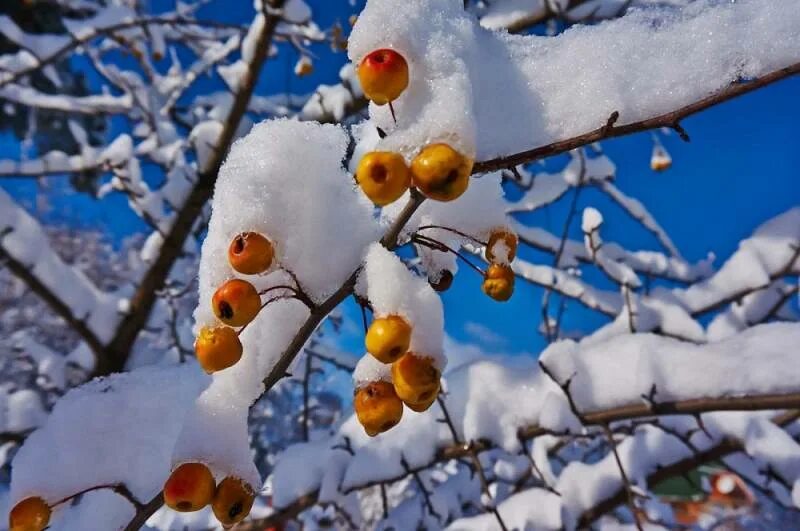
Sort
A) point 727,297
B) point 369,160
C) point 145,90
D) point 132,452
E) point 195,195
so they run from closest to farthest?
point 369,160 → point 132,452 → point 727,297 → point 195,195 → point 145,90

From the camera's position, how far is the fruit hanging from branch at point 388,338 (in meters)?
0.67

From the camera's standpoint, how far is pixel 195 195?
324 cm

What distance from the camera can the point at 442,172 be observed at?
63 centimetres

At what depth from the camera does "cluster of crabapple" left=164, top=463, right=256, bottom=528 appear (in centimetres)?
74

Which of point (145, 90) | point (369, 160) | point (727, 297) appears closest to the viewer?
point (369, 160)

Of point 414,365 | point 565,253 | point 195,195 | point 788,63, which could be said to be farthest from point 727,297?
point 195,195

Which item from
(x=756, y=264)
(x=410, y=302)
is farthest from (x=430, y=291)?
(x=756, y=264)

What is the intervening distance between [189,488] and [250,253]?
322mm

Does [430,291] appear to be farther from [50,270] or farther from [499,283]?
[50,270]

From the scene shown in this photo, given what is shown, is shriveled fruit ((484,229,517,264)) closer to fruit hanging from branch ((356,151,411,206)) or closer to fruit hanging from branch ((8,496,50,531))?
fruit hanging from branch ((356,151,411,206))

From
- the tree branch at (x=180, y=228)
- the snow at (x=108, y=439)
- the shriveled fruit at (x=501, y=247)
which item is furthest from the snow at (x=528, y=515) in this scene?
the tree branch at (x=180, y=228)

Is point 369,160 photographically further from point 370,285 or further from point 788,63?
point 788,63

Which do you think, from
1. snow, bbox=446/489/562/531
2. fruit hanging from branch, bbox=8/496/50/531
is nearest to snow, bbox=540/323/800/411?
snow, bbox=446/489/562/531

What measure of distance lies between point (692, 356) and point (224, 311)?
1520 mm
